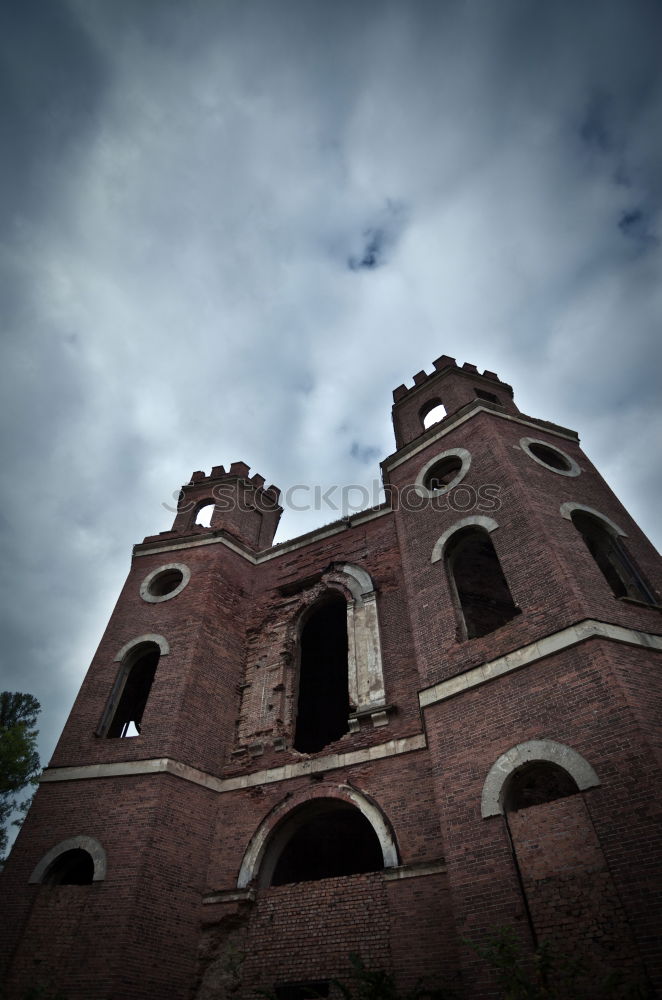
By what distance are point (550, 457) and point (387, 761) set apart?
7.34 m

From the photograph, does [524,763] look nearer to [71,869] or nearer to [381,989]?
[381,989]

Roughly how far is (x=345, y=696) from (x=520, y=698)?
8.38 meters

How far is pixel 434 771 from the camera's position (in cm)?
848

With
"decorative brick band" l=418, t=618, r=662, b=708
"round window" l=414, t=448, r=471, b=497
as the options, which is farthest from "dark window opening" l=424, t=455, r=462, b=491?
"decorative brick band" l=418, t=618, r=662, b=708

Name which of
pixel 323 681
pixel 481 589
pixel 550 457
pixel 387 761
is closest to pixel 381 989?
pixel 387 761

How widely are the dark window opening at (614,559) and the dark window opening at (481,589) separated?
194 centimetres

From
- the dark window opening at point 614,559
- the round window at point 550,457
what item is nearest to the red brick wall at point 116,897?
the dark window opening at point 614,559

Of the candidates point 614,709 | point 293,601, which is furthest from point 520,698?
point 293,601

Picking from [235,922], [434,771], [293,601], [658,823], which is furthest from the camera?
[293,601]

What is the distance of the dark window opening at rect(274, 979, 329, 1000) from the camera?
8.18 m

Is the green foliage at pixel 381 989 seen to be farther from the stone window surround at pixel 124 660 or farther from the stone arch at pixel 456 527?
the stone window surround at pixel 124 660

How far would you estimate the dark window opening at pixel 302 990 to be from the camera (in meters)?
8.18

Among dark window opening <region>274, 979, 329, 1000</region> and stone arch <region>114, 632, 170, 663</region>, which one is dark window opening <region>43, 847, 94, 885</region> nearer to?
dark window opening <region>274, 979, 329, 1000</region>

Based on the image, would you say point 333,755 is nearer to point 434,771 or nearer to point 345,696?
point 434,771
